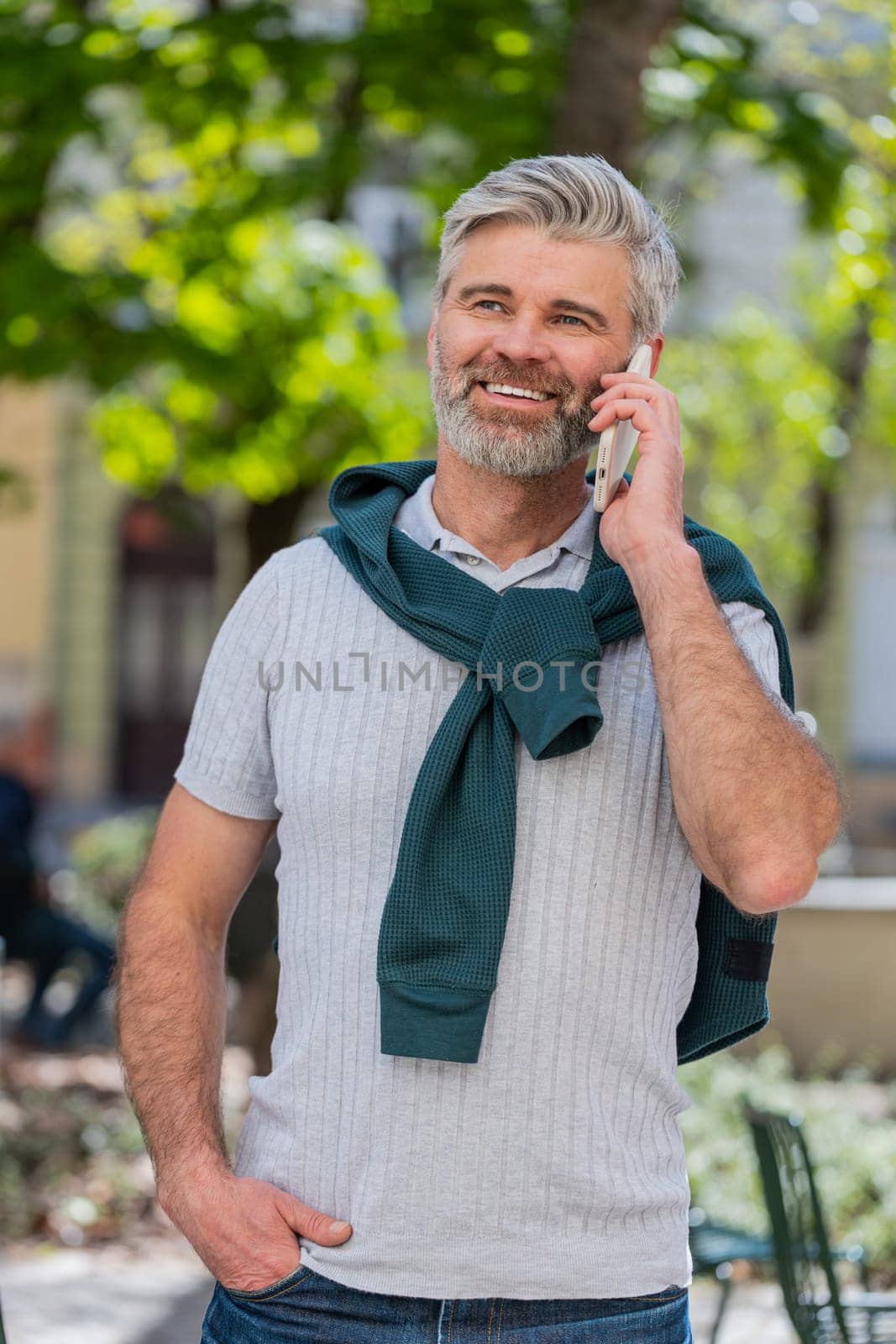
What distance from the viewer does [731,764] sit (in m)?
2.05

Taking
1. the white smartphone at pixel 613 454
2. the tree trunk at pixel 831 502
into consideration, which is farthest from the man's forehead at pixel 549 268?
the tree trunk at pixel 831 502

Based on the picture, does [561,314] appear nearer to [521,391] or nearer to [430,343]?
[521,391]

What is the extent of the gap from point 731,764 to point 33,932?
318 inches

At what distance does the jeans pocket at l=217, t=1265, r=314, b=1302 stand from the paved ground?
3.28 m

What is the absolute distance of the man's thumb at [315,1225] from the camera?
6.93ft

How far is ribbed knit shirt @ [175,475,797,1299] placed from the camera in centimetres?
210

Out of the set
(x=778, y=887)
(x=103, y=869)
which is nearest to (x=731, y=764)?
(x=778, y=887)

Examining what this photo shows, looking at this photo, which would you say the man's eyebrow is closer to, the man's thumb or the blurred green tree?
the man's thumb

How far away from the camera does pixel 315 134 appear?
28.3 ft

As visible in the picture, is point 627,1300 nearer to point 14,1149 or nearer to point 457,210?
point 457,210

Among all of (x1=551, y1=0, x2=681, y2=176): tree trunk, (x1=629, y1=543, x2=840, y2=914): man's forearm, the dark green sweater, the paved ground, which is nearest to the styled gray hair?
the dark green sweater

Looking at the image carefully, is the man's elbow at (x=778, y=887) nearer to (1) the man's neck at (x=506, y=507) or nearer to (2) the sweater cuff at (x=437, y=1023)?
(2) the sweater cuff at (x=437, y=1023)

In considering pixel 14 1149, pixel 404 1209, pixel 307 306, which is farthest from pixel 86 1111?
pixel 404 1209

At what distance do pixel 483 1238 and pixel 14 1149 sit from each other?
5.44 meters
